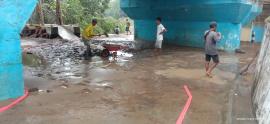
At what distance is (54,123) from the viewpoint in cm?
516

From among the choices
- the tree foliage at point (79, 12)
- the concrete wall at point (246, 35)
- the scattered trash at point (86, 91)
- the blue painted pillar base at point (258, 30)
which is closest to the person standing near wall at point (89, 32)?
the scattered trash at point (86, 91)

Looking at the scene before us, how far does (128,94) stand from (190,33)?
39.4 ft

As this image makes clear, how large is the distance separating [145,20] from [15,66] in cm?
1627

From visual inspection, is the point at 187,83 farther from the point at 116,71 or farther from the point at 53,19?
the point at 53,19

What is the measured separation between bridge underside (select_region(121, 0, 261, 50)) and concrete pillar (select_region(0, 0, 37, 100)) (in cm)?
1140

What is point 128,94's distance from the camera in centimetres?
718

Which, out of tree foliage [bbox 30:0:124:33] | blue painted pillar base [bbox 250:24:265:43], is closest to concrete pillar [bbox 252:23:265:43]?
blue painted pillar base [bbox 250:24:265:43]

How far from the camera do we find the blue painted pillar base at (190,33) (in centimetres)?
1639

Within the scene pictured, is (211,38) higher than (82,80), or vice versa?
(211,38)

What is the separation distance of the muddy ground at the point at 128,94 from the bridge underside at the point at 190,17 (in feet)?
15.9

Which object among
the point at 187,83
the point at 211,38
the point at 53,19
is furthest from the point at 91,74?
the point at 53,19

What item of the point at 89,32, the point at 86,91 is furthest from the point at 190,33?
the point at 86,91

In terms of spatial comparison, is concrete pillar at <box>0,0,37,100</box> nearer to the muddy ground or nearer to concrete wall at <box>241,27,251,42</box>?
the muddy ground

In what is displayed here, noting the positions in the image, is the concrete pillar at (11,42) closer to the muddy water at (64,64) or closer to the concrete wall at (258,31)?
the muddy water at (64,64)
